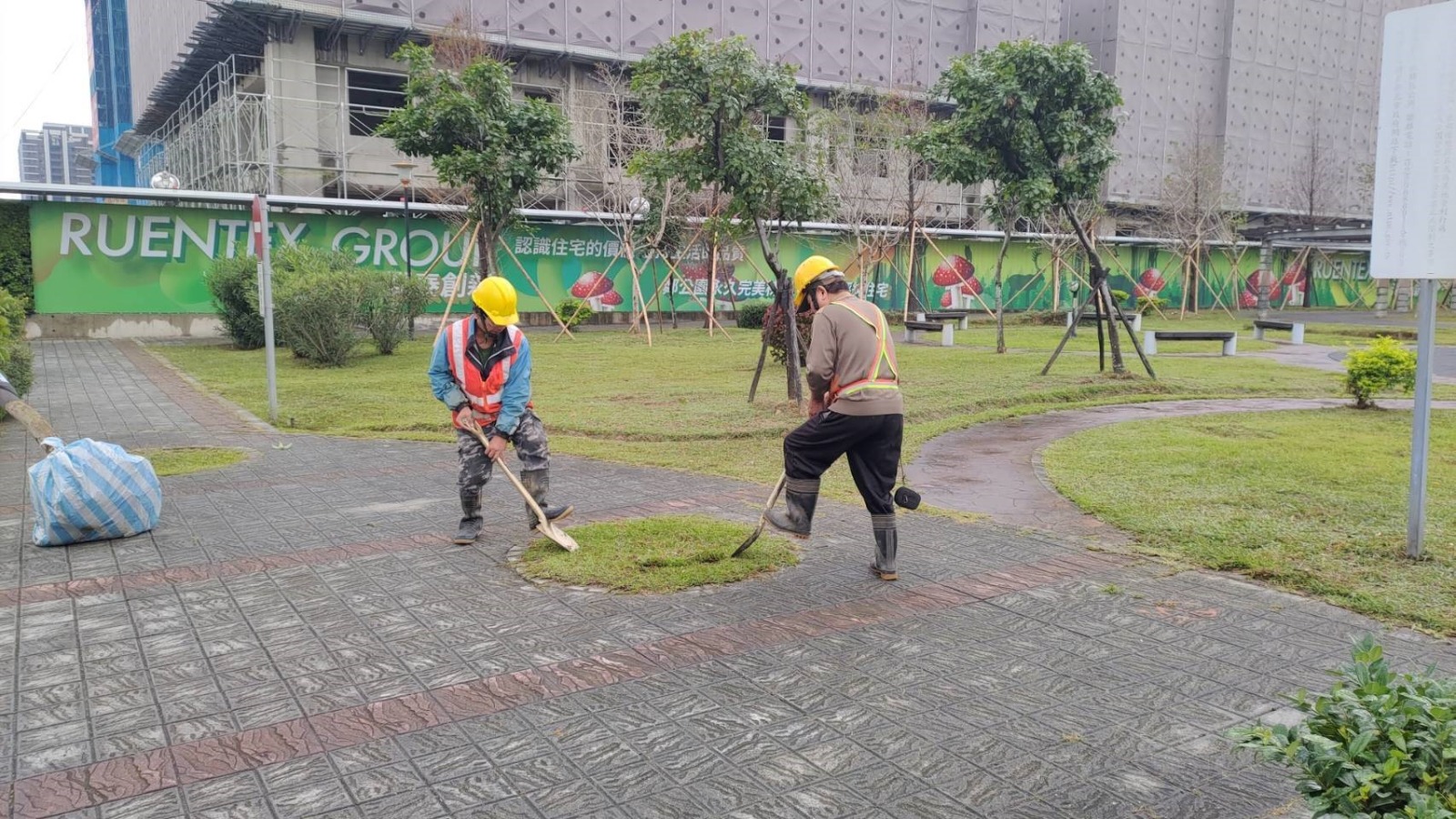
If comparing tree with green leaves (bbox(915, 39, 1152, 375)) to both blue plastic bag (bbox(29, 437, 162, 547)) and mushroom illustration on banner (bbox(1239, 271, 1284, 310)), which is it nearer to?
blue plastic bag (bbox(29, 437, 162, 547))

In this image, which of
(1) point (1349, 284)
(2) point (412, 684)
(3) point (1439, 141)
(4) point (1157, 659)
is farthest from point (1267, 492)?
(1) point (1349, 284)

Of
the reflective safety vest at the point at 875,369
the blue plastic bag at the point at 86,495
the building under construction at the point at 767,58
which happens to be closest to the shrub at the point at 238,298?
the building under construction at the point at 767,58

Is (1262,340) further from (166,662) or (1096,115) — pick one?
(166,662)

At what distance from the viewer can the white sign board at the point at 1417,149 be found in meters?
5.19

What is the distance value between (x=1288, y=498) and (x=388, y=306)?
1449 cm

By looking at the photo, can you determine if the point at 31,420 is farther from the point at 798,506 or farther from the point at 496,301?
the point at 798,506

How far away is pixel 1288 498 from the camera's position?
23.4ft

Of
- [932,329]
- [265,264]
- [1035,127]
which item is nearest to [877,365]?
[265,264]

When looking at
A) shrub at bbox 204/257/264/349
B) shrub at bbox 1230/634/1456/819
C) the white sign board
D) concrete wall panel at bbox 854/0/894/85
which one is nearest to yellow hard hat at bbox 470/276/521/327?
shrub at bbox 1230/634/1456/819

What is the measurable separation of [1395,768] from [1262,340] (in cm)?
2462

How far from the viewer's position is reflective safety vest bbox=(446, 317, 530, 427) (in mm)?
5848

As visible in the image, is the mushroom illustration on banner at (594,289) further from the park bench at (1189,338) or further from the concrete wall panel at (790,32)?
the park bench at (1189,338)

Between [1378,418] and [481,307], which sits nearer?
[481,307]

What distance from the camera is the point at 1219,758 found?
3373mm
